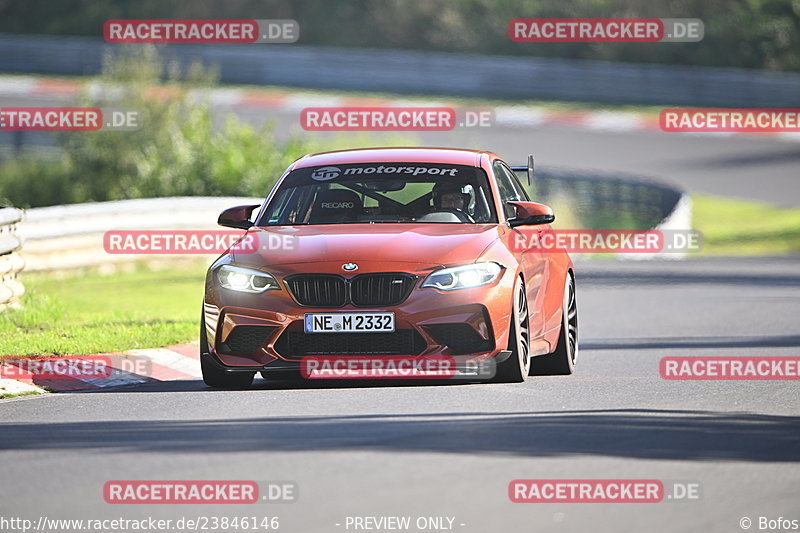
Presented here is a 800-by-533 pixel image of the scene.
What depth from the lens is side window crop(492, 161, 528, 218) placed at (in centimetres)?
1205

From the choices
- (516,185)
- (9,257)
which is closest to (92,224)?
(9,257)

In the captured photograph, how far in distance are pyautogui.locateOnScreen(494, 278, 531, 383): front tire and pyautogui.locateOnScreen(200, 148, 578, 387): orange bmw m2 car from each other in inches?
0.4

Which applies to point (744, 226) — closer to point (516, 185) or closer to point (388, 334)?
point (516, 185)

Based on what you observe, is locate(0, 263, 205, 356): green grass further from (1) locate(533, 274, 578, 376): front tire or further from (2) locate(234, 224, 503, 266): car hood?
(1) locate(533, 274, 578, 376): front tire

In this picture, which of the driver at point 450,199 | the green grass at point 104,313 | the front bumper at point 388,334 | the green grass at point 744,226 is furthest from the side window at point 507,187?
the green grass at point 744,226

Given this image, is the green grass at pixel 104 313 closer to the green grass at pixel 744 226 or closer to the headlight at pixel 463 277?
the headlight at pixel 463 277

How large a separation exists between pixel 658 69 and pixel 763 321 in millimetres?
25699

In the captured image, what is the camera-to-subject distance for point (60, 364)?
479 inches

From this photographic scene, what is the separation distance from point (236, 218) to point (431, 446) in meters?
3.84

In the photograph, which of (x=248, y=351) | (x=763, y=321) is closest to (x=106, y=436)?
(x=248, y=351)

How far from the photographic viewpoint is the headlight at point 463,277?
10477mm

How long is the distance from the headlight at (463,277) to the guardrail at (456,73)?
3112cm

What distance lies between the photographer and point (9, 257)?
47.6 feet

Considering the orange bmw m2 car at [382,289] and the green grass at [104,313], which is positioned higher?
the orange bmw m2 car at [382,289]
